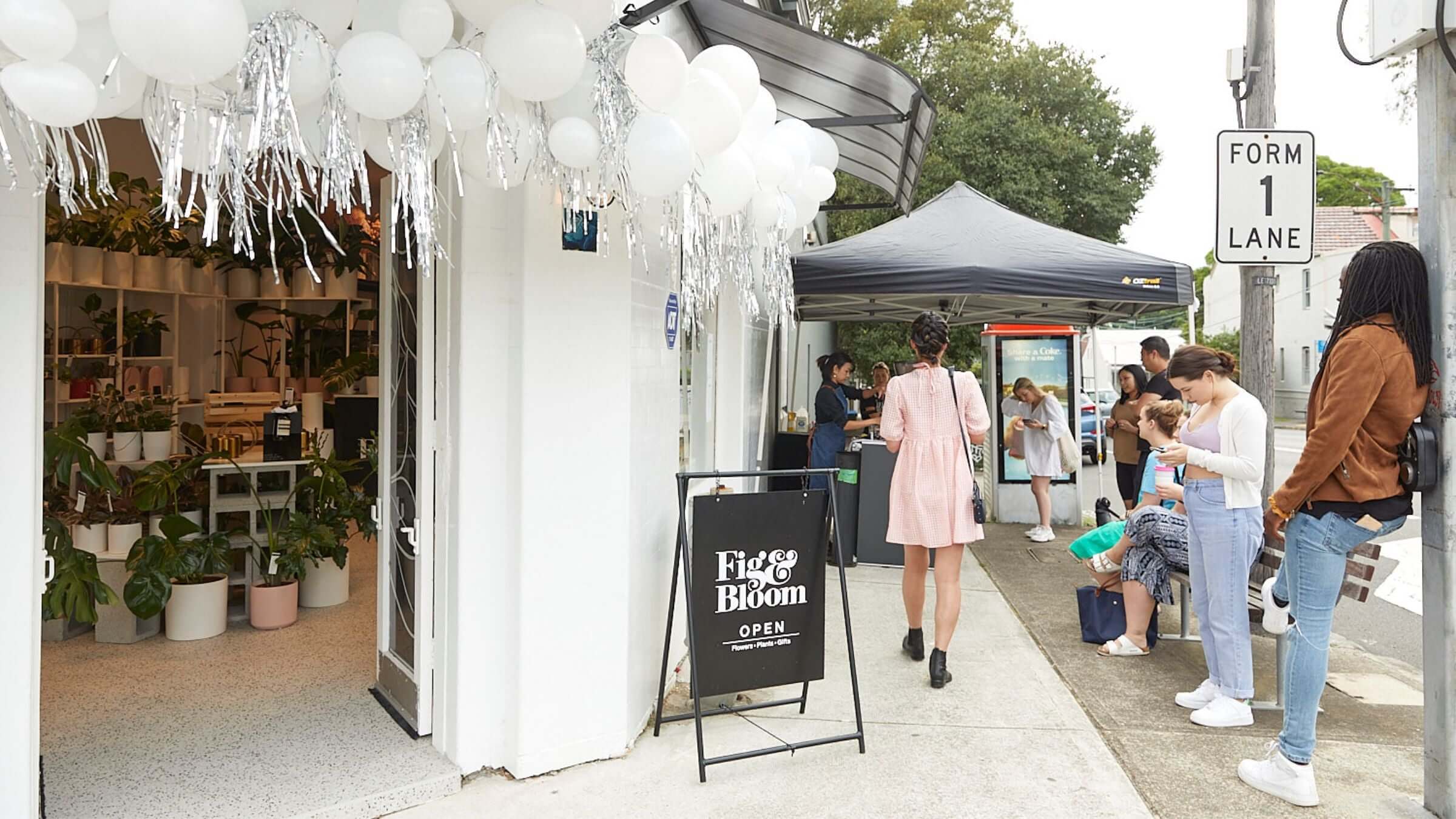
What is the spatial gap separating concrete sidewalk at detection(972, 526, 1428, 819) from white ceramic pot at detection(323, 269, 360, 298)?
22.0 feet

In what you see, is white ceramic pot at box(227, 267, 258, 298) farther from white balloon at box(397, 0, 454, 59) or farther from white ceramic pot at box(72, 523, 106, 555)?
white balloon at box(397, 0, 454, 59)

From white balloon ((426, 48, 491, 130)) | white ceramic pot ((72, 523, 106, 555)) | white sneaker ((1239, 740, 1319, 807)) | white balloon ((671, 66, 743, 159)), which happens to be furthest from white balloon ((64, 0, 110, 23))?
white ceramic pot ((72, 523, 106, 555))

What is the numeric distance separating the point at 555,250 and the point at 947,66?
17720 millimetres

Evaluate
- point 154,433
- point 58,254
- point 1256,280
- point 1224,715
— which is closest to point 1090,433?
point 1256,280

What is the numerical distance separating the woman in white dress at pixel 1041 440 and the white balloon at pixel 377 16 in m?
7.36

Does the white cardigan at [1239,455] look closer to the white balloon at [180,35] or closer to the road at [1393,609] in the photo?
the road at [1393,609]

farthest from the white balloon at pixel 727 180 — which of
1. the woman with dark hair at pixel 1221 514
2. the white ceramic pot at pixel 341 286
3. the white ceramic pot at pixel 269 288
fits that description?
the white ceramic pot at pixel 269 288

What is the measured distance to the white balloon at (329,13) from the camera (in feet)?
7.29

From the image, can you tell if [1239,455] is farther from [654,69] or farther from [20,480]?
[20,480]

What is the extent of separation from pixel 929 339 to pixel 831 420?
10.2 feet

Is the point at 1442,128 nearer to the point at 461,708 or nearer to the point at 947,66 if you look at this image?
the point at 461,708

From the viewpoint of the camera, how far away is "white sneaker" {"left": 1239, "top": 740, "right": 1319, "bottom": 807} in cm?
336

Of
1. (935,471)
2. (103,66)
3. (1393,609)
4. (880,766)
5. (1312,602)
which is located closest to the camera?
(103,66)

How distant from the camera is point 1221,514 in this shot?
410 centimetres
